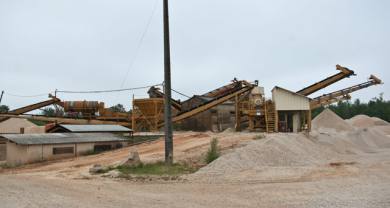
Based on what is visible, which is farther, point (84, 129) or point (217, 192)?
point (84, 129)

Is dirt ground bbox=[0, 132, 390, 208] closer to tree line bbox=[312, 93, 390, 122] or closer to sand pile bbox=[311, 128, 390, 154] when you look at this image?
sand pile bbox=[311, 128, 390, 154]

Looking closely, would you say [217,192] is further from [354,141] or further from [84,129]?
[354,141]

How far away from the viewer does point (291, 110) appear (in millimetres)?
32875

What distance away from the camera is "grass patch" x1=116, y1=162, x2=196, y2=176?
54.0 ft

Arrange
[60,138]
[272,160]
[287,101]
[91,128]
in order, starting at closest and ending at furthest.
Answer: [272,160] < [60,138] < [91,128] < [287,101]

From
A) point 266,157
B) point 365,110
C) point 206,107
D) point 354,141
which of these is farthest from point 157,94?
point 365,110

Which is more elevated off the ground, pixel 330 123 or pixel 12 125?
pixel 12 125

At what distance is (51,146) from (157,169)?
11663 mm

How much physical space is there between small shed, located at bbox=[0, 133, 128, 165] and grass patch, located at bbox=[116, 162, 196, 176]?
33.0 feet

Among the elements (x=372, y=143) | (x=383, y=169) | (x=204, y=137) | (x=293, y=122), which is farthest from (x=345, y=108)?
(x=383, y=169)

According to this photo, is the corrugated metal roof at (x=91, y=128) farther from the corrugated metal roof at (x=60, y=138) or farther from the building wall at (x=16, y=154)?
the building wall at (x=16, y=154)

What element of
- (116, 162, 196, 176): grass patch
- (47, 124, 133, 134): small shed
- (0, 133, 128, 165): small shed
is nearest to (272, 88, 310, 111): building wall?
(47, 124, 133, 134): small shed

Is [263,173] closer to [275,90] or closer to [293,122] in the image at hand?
[275,90]

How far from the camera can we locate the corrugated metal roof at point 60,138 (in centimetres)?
2547
